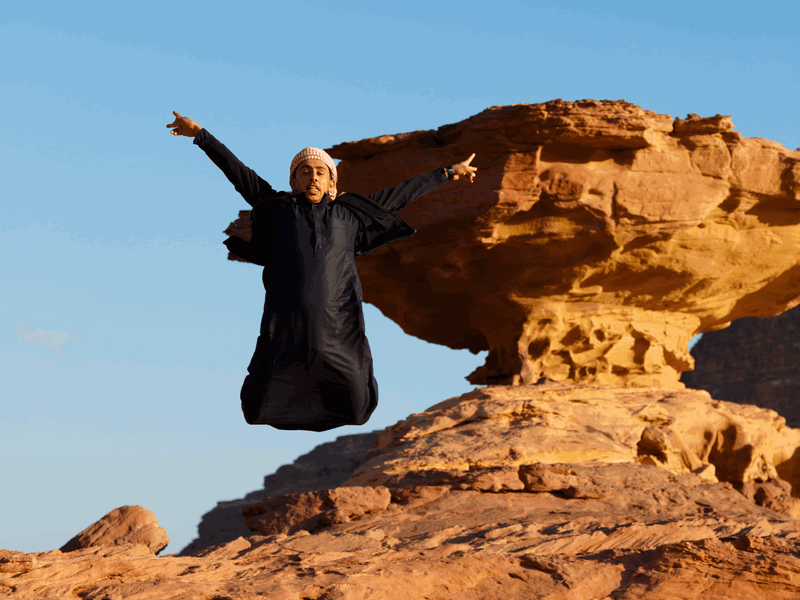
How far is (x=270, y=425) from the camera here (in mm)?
4625

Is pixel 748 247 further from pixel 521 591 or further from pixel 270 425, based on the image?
pixel 270 425

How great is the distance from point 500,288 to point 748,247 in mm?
4953

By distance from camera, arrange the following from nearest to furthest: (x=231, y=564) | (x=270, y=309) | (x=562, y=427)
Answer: (x=270, y=309)
(x=231, y=564)
(x=562, y=427)

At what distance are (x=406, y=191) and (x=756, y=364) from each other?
107 feet

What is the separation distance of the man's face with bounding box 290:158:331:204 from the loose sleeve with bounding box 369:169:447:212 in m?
0.32

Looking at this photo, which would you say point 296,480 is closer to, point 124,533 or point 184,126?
point 124,533

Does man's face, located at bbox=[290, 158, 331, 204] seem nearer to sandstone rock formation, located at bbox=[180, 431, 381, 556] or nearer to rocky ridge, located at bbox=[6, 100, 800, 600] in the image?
rocky ridge, located at bbox=[6, 100, 800, 600]

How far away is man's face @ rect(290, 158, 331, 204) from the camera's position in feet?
15.4

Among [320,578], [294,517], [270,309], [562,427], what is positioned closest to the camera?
[270,309]

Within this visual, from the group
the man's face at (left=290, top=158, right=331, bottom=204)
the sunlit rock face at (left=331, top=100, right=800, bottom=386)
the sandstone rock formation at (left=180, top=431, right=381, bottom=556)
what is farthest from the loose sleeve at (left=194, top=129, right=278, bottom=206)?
the sandstone rock formation at (left=180, top=431, right=381, bottom=556)

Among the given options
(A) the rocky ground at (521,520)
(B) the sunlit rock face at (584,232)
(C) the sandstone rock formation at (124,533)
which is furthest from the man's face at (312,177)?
(B) the sunlit rock face at (584,232)

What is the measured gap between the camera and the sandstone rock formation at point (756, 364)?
32.4 m

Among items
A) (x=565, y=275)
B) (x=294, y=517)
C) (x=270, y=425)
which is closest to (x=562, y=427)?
(x=565, y=275)

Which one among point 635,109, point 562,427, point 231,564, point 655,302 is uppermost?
point 635,109
